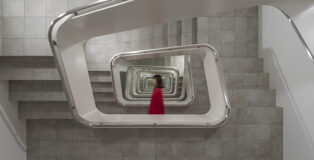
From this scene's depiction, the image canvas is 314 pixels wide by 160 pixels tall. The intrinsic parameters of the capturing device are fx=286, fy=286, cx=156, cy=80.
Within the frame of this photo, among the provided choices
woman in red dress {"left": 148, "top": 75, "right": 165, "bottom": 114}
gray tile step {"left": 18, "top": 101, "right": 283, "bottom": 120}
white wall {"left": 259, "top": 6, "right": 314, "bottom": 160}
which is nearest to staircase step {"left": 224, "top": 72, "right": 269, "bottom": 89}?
white wall {"left": 259, "top": 6, "right": 314, "bottom": 160}

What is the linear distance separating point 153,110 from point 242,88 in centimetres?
93

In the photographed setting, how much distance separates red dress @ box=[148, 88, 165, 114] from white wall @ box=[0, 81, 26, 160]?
1260mm

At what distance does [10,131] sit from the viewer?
8.65ft

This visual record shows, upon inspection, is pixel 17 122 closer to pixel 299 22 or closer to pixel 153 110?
pixel 153 110

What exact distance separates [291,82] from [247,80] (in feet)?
1.57

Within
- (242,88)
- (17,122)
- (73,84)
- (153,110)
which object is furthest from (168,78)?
(17,122)

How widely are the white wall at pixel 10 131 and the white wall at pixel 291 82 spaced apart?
251cm

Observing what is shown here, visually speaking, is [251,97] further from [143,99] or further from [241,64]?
[143,99]

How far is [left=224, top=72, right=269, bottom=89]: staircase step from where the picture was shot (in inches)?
120

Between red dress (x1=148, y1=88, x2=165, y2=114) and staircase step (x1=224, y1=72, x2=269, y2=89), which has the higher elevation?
staircase step (x1=224, y1=72, x2=269, y2=89)

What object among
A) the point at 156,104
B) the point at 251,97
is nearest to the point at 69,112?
the point at 156,104

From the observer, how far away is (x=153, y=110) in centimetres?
289

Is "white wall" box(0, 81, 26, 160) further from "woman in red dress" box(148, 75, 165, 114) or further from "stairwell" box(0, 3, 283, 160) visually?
"woman in red dress" box(148, 75, 165, 114)

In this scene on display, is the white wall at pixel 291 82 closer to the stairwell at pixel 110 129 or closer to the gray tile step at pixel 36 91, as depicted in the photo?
the stairwell at pixel 110 129
